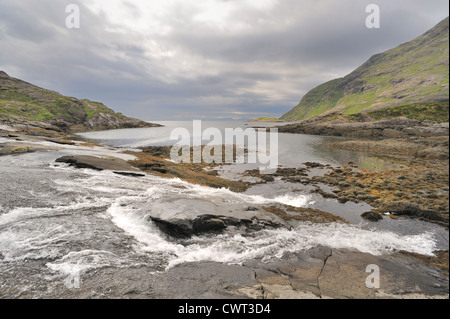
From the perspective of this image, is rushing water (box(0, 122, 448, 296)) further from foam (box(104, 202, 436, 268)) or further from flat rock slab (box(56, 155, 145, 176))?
flat rock slab (box(56, 155, 145, 176))

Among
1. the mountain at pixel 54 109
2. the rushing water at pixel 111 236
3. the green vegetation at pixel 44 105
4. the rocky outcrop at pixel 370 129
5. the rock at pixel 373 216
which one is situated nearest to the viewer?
the rushing water at pixel 111 236

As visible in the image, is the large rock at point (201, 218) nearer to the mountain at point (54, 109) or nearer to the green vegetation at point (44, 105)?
the mountain at point (54, 109)

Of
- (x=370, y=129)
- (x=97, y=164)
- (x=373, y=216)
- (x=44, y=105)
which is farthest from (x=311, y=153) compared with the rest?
(x=44, y=105)

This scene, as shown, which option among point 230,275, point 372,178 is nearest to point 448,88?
point 230,275

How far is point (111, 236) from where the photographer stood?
1150 cm

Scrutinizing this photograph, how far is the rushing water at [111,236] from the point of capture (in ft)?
29.7

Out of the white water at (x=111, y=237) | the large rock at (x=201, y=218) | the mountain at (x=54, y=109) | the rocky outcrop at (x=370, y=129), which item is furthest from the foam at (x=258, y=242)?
the mountain at (x=54, y=109)

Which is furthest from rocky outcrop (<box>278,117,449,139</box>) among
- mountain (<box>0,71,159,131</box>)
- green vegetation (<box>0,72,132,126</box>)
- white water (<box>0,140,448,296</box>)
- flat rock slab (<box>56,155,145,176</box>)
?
green vegetation (<box>0,72,132,126</box>)

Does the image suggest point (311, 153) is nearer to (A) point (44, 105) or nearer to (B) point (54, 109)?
(B) point (54, 109)

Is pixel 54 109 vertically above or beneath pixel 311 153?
above

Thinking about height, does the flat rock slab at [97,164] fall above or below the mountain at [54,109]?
below
